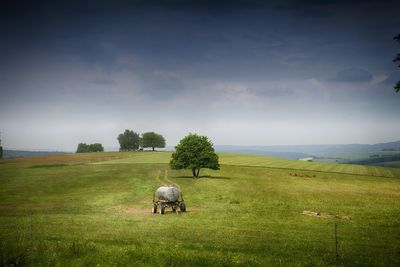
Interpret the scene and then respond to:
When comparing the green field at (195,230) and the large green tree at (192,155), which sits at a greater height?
the large green tree at (192,155)

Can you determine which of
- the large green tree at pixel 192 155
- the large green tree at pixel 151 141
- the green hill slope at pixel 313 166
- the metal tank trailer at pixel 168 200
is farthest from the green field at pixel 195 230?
the large green tree at pixel 151 141

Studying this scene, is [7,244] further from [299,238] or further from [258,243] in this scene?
[299,238]

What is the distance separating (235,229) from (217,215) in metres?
7.45

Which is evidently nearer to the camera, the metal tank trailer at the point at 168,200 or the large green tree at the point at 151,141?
the metal tank trailer at the point at 168,200

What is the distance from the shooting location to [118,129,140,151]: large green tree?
193 metres

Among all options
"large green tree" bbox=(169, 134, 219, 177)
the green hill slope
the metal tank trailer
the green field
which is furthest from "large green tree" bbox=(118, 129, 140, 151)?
the metal tank trailer

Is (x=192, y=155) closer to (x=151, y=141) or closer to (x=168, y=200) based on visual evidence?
(x=168, y=200)

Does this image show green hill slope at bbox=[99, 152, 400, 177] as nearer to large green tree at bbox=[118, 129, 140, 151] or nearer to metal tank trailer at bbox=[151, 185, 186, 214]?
metal tank trailer at bbox=[151, 185, 186, 214]

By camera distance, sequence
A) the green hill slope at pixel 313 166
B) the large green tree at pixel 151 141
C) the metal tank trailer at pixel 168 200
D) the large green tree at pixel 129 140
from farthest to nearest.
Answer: the large green tree at pixel 129 140 < the large green tree at pixel 151 141 < the green hill slope at pixel 313 166 < the metal tank trailer at pixel 168 200

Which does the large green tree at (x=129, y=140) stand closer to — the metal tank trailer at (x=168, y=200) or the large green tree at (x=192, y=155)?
the large green tree at (x=192, y=155)

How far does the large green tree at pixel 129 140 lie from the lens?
193 meters

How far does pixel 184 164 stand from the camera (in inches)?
2734

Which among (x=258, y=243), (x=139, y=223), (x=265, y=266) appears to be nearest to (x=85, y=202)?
(x=139, y=223)

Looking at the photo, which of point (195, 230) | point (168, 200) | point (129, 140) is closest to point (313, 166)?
point (168, 200)
